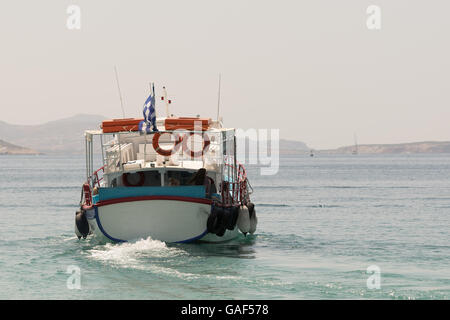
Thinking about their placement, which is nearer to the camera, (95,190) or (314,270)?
(314,270)

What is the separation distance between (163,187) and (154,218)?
1.12 m

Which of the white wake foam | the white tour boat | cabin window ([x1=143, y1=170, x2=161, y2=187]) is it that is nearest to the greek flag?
the white tour boat

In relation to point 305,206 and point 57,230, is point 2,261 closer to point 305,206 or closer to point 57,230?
point 57,230

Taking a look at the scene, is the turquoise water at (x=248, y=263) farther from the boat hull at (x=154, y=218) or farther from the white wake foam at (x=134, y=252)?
the boat hull at (x=154, y=218)

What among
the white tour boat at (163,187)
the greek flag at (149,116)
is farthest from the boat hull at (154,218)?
the greek flag at (149,116)

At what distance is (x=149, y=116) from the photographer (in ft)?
79.0

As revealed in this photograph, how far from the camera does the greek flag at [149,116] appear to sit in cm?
2392

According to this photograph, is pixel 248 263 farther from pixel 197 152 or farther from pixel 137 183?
pixel 197 152

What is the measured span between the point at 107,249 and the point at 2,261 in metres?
3.60

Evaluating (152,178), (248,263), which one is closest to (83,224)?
(152,178)

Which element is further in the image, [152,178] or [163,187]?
[152,178]

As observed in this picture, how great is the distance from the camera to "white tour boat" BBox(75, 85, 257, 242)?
23.3 meters
